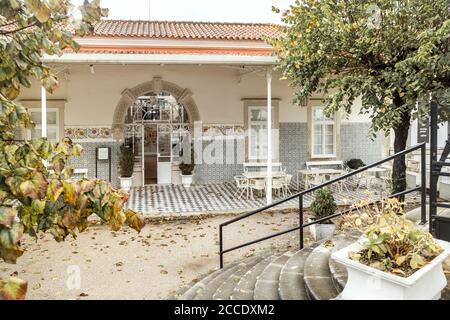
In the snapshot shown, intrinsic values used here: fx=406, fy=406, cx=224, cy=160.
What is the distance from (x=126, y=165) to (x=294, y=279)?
8.82 meters

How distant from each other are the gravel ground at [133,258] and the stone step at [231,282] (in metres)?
0.72

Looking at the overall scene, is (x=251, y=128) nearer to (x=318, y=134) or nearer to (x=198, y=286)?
(x=318, y=134)

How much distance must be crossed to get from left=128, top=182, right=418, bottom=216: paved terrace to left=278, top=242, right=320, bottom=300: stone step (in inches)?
158

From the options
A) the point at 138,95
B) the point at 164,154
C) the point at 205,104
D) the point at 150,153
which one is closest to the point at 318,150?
the point at 205,104

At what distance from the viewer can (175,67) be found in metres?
12.9

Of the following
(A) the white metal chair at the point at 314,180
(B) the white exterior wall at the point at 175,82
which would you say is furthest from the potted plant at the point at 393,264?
(B) the white exterior wall at the point at 175,82

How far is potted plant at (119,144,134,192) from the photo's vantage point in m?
12.4

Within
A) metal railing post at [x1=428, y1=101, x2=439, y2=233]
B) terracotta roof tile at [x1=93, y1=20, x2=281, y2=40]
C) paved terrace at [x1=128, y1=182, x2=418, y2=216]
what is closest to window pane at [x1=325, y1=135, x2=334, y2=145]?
paved terrace at [x1=128, y1=182, x2=418, y2=216]

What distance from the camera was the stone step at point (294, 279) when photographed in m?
4.06

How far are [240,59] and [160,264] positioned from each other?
5445mm

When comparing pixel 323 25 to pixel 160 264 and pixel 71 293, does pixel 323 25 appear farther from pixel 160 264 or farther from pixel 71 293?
pixel 71 293

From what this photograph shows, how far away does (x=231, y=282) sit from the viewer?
505cm

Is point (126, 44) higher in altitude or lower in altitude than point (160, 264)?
higher
